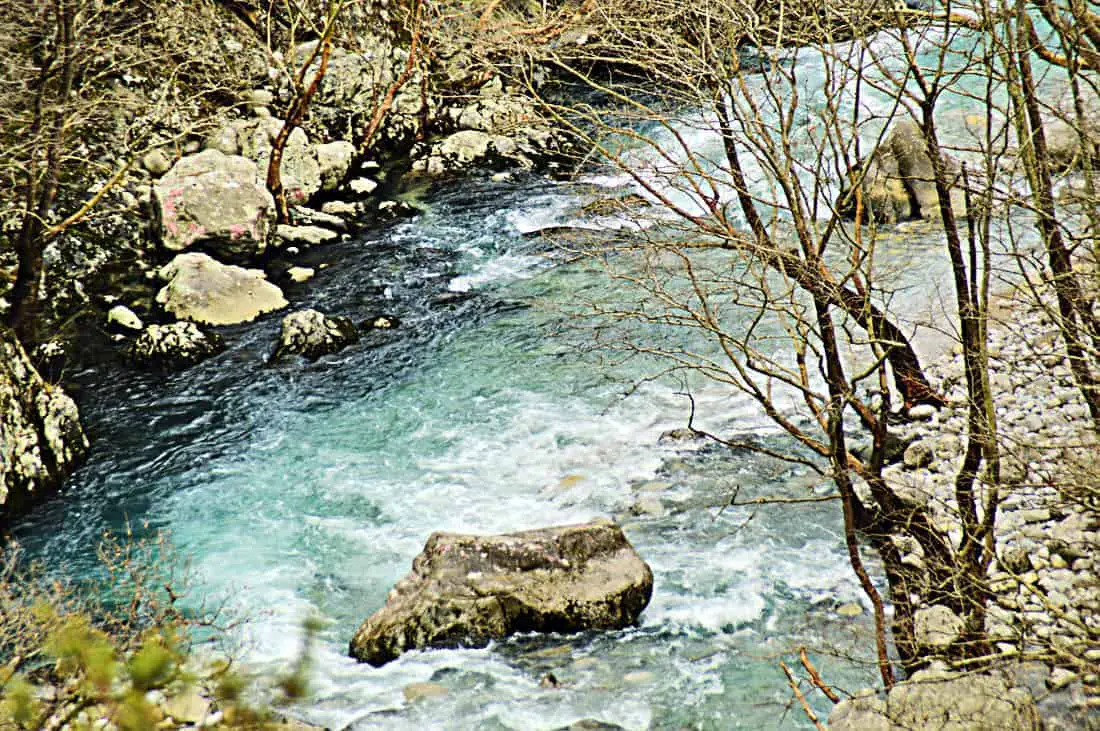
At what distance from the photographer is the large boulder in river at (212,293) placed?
34.1 ft

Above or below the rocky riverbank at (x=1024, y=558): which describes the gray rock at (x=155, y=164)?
above

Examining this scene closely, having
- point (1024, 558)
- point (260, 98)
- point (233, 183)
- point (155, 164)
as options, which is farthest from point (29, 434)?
point (260, 98)

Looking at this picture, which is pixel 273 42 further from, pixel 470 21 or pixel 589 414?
pixel 589 414

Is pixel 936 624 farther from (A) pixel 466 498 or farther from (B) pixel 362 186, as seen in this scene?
(B) pixel 362 186

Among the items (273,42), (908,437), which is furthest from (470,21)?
(908,437)

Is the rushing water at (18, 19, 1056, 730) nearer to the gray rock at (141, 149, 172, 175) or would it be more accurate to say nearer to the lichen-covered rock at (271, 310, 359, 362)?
the lichen-covered rock at (271, 310, 359, 362)

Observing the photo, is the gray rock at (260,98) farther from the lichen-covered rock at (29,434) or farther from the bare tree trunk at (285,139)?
the lichen-covered rock at (29,434)

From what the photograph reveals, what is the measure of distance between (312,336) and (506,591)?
5.01m

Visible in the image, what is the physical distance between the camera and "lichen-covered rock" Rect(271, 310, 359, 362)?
380 inches

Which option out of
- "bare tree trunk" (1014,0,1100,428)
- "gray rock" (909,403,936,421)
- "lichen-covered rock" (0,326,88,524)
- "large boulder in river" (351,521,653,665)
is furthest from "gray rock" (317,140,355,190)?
"bare tree trunk" (1014,0,1100,428)

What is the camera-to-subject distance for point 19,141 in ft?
28.9

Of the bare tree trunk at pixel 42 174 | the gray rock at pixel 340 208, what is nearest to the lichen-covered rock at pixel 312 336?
the bare tree trunk at pixel 42 174

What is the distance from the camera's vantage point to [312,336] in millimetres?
9727

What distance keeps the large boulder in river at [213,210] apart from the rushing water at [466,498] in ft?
4.13
